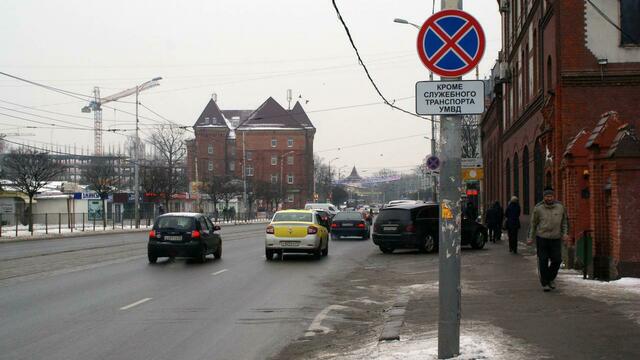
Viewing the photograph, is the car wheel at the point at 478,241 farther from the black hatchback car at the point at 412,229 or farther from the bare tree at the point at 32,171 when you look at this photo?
the bare tree at the point at 32,171

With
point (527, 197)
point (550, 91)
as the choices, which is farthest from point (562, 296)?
point (527, 197)

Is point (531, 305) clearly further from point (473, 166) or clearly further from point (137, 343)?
point (473, 166)

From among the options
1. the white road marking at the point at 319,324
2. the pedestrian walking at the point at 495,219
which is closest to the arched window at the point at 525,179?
the pedestrian walking at the point at 495,219

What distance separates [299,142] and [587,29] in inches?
3804

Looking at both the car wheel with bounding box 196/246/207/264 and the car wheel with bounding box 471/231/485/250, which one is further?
the car wheel with bounding box 471/231/485/250

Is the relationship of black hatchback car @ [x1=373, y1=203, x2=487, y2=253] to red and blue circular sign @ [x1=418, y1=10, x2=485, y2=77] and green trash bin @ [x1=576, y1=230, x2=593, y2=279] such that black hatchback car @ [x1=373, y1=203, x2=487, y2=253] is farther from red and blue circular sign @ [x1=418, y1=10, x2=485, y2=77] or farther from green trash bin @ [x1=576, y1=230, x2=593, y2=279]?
red and blue circular sign @ [x1=418, y1=10, x2=485, y2=77]

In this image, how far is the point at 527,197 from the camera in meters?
29.2

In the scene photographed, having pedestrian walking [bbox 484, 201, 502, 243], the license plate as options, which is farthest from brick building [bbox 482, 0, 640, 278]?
the license plate

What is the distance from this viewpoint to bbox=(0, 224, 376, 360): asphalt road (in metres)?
8.52

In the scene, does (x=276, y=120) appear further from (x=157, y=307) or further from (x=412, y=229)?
(x=157, y=307)

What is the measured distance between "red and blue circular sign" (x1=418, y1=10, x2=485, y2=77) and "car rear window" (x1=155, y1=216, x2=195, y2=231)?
14.5 meters

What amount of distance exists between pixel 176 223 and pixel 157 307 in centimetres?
908

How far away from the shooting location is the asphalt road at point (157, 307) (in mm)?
8516

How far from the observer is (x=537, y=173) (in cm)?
2581
